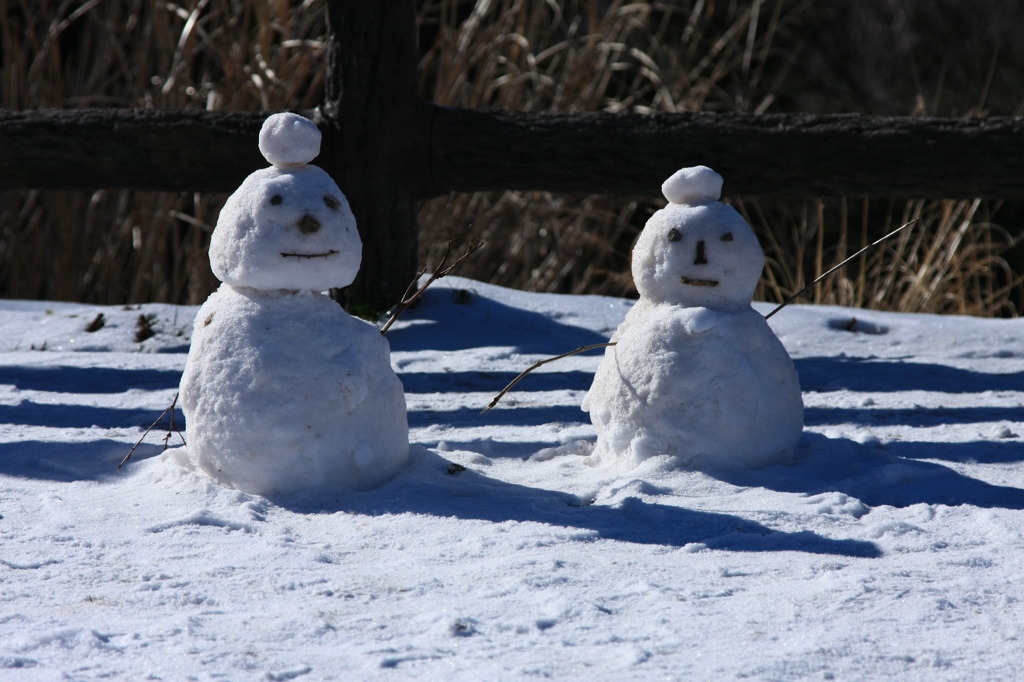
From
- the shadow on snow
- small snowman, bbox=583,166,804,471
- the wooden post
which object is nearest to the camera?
the shadow on snow

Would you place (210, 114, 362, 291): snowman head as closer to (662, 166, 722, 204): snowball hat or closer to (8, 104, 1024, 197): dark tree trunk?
(662, 166, 722, 204): snowball hat

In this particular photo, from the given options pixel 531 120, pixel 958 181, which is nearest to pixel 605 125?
pixel 531 120

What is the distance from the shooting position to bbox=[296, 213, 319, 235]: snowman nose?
8.44 ft

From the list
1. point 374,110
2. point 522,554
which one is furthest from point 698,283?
point 374,110

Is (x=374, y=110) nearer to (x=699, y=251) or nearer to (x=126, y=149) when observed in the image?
(x=126, y=149)

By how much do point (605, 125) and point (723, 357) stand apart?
159 centimetres

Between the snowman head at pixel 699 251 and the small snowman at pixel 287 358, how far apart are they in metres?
0.75

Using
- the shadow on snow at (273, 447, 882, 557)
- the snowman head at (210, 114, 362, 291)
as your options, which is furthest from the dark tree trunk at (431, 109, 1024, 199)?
the shadow on snow at (273, 447, 882, 557)

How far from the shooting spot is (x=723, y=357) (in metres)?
2.72

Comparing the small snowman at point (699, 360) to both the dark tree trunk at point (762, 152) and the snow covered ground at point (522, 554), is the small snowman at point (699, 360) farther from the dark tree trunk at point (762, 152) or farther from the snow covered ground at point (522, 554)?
the dark tree trunk at point (762, 152)

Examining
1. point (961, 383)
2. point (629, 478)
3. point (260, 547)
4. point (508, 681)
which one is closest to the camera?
point (508, 681)

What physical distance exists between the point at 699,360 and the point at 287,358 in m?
1.01

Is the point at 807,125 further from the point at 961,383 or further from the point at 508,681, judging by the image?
the point at 508,681

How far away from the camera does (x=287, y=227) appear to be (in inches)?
101
